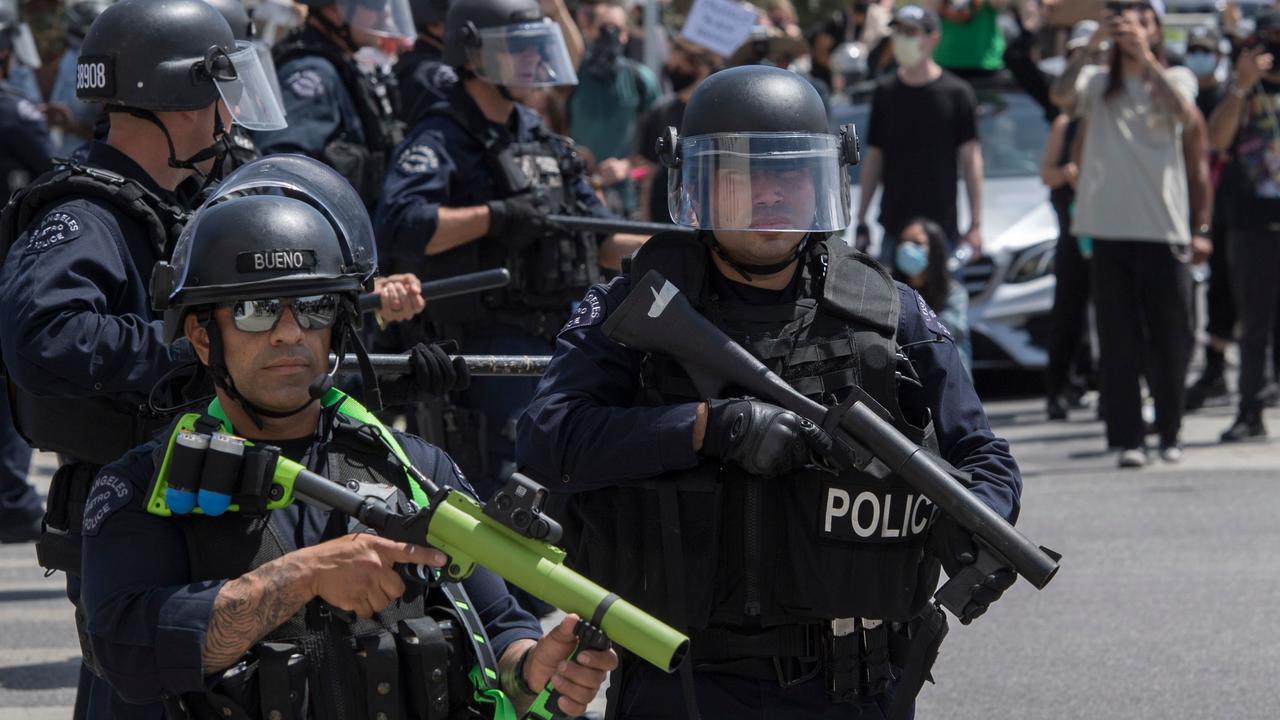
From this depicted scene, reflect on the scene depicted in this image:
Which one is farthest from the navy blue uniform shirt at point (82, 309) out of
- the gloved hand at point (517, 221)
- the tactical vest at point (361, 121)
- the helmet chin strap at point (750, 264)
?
the tactical vest at point (361, 121)

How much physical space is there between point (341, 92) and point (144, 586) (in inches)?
168

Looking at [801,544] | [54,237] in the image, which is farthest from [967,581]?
[54,237]

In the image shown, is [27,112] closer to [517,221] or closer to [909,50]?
[517,221]

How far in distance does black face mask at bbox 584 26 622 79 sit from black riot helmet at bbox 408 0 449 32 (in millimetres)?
4290

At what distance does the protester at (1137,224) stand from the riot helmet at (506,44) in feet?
12.0

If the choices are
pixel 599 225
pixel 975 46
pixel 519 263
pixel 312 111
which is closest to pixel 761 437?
pixel 599 225

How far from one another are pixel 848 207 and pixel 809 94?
0.23 metres

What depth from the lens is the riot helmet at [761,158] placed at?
3.55 metres

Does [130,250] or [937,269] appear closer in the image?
[130,250]

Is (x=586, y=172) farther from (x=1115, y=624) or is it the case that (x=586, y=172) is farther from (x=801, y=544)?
(x=801, y=544)

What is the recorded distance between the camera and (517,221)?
20.5 ft

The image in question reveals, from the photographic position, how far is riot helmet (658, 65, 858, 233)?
3551 millimetres

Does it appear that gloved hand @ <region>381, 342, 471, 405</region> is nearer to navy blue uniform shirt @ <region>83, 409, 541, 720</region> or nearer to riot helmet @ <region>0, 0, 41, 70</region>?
navy blue uniform shirt @ <region>83, 409, 541, 720</region>

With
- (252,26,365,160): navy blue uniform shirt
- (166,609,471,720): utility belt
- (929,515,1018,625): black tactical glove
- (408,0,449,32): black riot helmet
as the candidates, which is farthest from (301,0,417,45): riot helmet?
(166,609,471,720): utility belt
